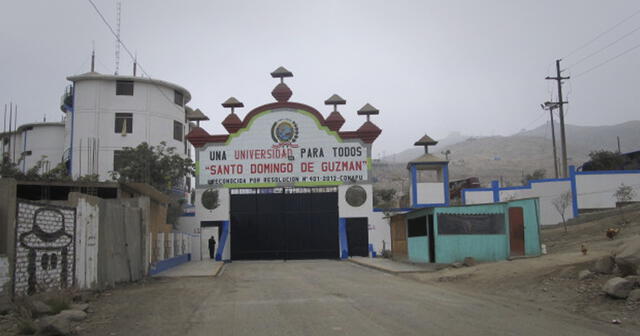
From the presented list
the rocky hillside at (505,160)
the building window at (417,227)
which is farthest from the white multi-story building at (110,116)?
the rocky hillside at (505,160)

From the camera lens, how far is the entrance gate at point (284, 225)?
34125 millimetres

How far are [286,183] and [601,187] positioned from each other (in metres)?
20.0

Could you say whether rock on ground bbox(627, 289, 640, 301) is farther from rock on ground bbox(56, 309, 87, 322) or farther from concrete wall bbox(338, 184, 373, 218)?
concrete wall bbox(338, 184, 373, 218)

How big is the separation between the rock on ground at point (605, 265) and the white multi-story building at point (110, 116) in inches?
1516

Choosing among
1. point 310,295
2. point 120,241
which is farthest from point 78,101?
point 310,295

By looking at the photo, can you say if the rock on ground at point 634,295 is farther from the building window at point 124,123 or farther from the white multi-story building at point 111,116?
the building window at point 124,123

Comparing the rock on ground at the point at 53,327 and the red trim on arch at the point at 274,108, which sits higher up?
the red trim on arch at the point at 274,108

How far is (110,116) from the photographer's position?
4519 cm

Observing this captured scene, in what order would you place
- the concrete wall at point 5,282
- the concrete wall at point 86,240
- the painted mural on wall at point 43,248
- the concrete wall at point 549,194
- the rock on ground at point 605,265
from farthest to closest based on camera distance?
the concrete wall at point 549,194 → the concrete wall at point 86,240 → the rock on ground at point 605,265 → the painted mural on wall at point 43,248 → the concrete wall at point 5,282

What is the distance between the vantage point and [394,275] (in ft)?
69.1

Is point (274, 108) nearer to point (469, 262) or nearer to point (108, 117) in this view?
point (108, 117)

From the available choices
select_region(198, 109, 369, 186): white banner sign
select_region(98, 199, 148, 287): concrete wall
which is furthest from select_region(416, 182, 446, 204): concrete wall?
select_region(98, 199, 148, 287): concrete wall

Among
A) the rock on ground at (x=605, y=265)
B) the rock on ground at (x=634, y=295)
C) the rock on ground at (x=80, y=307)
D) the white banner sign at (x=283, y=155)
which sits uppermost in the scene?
the white banner sign at (x=283, y=155)

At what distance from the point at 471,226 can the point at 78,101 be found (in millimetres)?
35522
